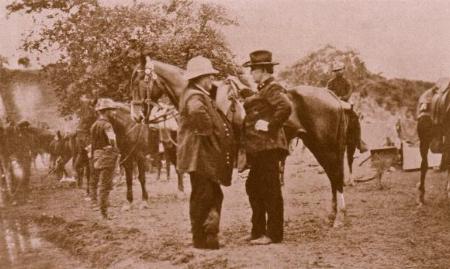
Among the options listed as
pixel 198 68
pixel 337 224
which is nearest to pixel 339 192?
pixel 337 224

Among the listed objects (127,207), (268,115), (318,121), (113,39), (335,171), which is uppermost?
(113,39)

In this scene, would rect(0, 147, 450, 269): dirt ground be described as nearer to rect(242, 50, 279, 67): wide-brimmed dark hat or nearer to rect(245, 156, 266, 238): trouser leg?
rect(245, 156, 266, 238): trouser leg

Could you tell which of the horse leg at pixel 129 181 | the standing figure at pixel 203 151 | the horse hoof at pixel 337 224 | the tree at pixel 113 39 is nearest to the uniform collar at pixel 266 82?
the standing figure at pixel 203 151

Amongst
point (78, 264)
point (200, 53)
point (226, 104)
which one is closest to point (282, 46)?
point (200, 53)

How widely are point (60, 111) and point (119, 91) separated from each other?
131cm

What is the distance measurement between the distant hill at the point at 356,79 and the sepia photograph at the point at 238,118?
0.11ft

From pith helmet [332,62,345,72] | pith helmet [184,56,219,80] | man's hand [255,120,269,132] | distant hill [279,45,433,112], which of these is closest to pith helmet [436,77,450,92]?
distant hill [279,45,433,112]

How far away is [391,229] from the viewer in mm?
6125

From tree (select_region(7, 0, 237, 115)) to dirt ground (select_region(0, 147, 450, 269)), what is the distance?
187cm

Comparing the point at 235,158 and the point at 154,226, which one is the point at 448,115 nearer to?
the point at 235,158

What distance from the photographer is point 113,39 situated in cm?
788

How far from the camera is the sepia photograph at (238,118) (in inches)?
217

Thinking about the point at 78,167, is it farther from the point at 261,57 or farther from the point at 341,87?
the point at 261,57

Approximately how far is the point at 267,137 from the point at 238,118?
0.56 meters
